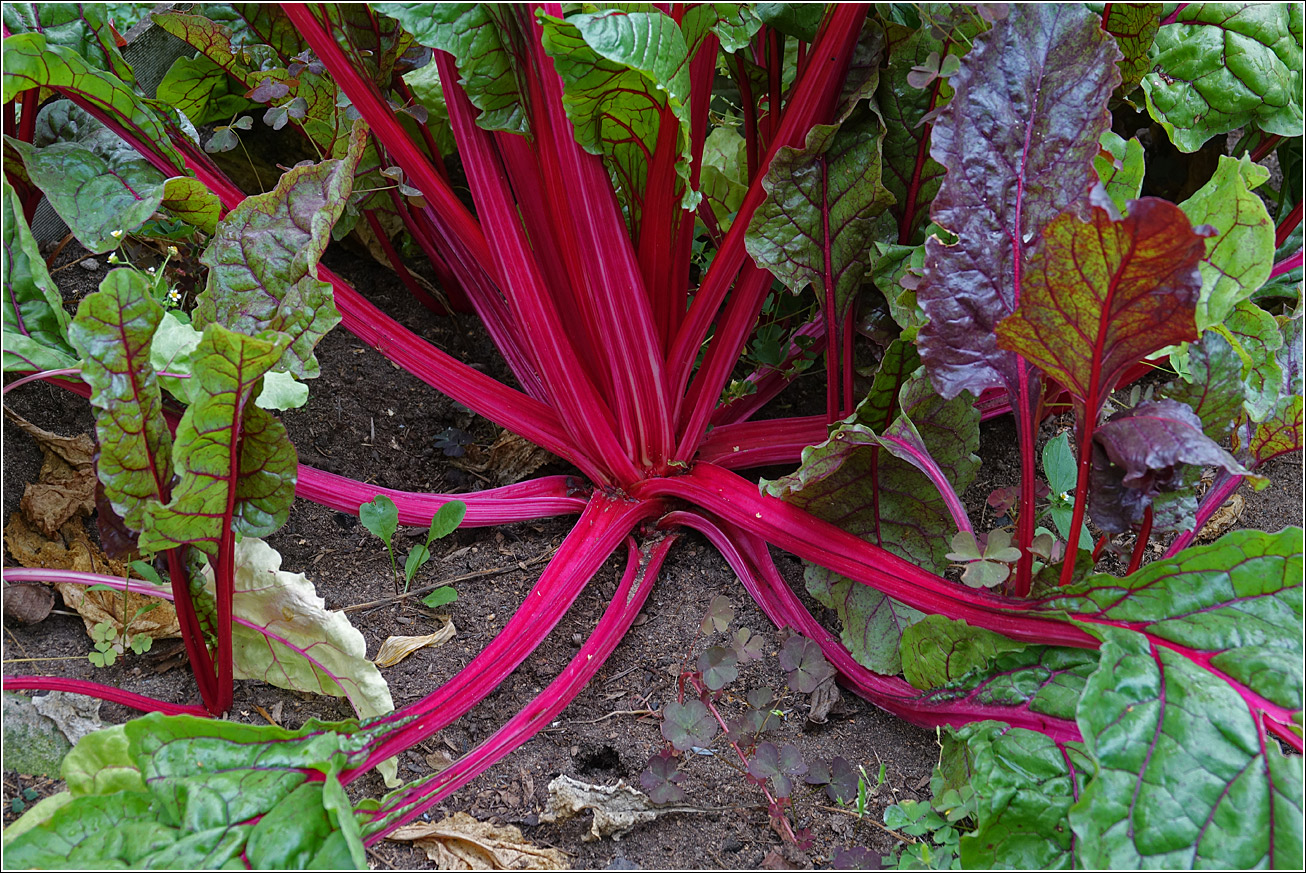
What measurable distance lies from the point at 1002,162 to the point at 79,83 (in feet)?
3.95

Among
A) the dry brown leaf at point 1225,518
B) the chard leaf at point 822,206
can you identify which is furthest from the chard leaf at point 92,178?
the dry brown leaf at point 1225,518

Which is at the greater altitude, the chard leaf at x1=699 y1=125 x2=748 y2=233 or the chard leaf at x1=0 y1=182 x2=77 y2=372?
the chard leaf at x1=699 y1=125 x2=748 y2=233

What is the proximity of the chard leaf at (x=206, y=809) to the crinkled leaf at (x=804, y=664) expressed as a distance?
0.56m

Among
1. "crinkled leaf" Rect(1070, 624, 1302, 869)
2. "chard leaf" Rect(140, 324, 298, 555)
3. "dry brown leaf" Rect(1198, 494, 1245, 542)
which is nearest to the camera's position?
"crinkled leaf" Rect(1070, 624, 1302, 869)

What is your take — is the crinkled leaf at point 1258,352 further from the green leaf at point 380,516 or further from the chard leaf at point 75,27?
the chard leaf at point 75,27

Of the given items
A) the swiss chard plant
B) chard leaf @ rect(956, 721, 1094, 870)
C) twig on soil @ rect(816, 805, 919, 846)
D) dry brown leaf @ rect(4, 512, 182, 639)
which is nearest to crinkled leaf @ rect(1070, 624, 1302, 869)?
the swiss chard plant

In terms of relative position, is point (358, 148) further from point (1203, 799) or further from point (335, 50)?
point (1203, 799)

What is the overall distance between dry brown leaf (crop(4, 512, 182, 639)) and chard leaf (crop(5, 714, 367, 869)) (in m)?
0.34

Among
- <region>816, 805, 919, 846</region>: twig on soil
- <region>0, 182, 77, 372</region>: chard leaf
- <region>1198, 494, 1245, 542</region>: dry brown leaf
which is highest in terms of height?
<region>0, 182, 77, 372</region>: chard leaf

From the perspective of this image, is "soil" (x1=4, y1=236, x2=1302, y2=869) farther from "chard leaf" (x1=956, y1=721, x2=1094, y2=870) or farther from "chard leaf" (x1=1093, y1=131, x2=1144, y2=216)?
"chard leaf" (x1=1093, y1=131, x2=1144, y2=216)

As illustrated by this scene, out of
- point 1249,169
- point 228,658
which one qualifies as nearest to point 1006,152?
point 1249,169

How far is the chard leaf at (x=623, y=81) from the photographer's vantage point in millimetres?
1019

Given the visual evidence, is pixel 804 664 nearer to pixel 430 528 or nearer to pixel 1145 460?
pixel 1145 460

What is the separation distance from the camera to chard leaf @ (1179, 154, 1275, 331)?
42.3 inches
